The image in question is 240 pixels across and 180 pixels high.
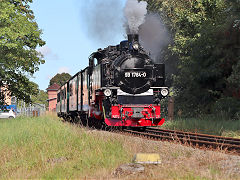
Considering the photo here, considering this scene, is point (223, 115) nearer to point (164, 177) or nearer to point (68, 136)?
point (68, 136)

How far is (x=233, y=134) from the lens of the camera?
13445 mm

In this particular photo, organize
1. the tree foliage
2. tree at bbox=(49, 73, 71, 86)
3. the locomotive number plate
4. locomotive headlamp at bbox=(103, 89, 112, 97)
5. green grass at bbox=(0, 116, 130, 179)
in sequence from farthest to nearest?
1. tree at bbox=(49, 73, 71, 86)
2. the tree foliage
3. the locomotive number plate
4. locomotive headlamp at bbox=(103, 89, 112, 97)
5. green grass at bbox=(0, 116, 130, 179)

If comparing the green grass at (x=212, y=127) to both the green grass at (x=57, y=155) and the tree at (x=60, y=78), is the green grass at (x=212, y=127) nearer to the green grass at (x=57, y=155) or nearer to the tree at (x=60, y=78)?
the green grass at (x=57, y=155)

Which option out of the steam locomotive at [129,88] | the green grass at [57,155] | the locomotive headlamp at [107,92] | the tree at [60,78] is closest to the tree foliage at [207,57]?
the steam locomotive at [129,88]

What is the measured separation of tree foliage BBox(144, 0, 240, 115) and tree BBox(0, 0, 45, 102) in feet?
32.4

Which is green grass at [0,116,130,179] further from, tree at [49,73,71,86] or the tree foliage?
tree at [49,73,71,86]

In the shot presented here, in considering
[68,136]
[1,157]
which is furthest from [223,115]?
[1,157]

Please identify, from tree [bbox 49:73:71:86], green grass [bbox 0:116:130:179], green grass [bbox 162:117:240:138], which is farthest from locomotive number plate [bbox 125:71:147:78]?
tree [bbox 49:73:71:86]

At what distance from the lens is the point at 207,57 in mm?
21438

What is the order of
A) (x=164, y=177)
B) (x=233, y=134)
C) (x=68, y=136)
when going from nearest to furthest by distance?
(x=164, y=177) < (x=68, y=136) < (x=233, y=134)

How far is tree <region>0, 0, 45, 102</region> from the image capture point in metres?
22.1

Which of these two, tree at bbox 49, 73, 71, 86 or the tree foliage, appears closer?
the tree foliage

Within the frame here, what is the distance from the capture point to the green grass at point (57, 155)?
295 inches

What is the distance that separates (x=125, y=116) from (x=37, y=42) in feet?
42.1
